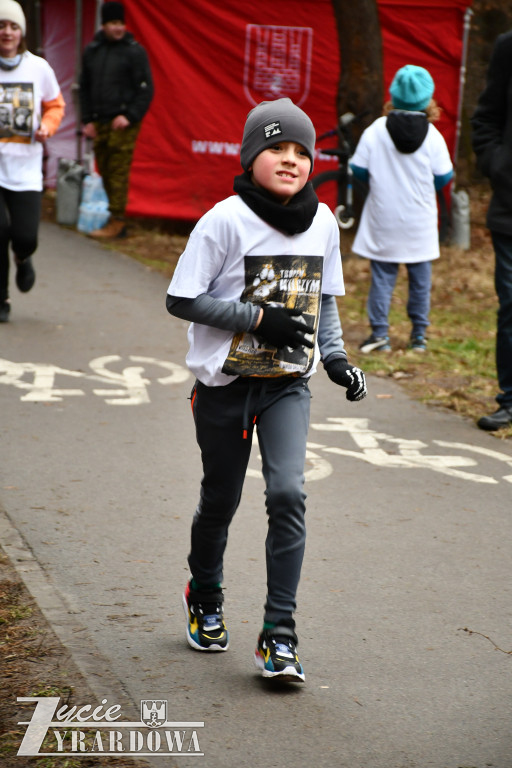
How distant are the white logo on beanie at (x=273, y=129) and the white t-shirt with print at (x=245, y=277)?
22 cm

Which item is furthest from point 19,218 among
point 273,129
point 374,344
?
point 273,129

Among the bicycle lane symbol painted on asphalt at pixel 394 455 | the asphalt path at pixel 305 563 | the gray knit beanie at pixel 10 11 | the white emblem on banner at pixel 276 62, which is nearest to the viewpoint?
the asphalt path at pixel 305 563

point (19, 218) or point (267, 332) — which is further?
point (19, 218)

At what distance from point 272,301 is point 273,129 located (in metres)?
0.53

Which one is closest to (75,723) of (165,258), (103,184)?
(165,258)

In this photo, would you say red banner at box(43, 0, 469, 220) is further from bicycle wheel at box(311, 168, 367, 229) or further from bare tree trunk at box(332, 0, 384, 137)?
bicycle wheel at box(311, 168, 367, 229)

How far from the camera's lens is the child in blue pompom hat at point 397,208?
9.02 metres

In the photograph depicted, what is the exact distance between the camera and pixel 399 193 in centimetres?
908

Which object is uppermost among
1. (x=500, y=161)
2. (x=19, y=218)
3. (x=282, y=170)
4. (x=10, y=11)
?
(x=10, y=11)

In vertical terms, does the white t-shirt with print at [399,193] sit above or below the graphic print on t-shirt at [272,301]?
below

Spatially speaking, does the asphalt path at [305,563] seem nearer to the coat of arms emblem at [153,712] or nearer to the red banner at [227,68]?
the coat of arms emblem at [153,712]

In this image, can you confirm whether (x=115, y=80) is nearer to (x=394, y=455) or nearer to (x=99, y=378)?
(x=99, y=378)

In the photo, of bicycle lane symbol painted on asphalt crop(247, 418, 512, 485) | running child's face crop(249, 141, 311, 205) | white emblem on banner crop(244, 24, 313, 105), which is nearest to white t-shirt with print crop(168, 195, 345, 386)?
running child's face crop(249, 141, 311, 205)

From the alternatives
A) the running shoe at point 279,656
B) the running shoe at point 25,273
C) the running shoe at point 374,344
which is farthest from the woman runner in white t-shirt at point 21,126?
the running shoe at point 279,656
